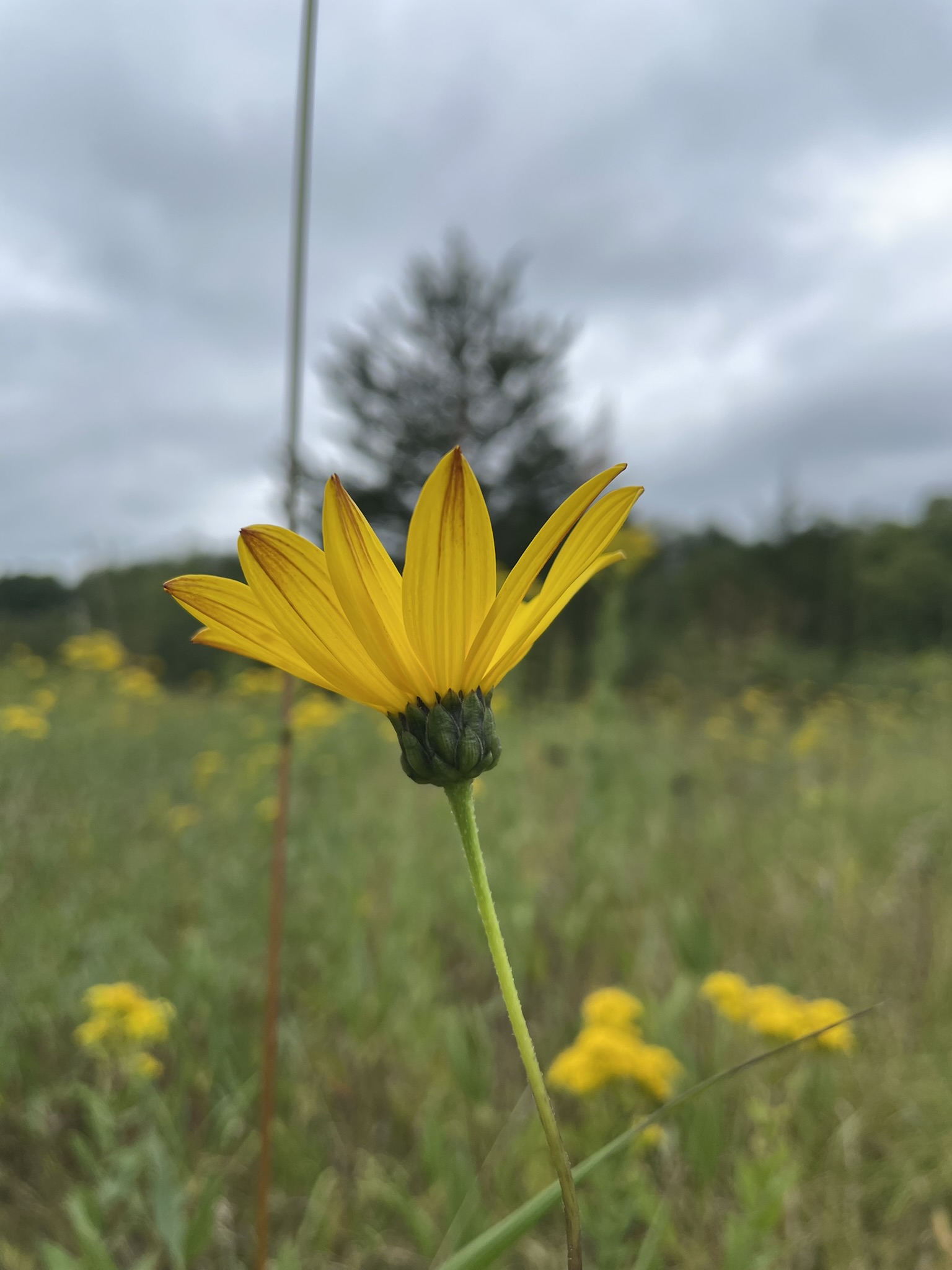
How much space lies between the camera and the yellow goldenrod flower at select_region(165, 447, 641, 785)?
0.39 meters

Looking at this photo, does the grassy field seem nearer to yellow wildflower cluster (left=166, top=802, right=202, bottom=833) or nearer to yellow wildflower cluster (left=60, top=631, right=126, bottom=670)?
yellow wildflower cluster (left=166, top=802, right=202, bottom=833)

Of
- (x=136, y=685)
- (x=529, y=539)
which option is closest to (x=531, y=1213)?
(x=136, y=685)

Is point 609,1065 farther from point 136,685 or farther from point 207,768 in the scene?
point 136,685

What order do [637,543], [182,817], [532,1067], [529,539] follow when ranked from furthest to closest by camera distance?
[529,539] < [637,543] < [182,817] < [532,1067]

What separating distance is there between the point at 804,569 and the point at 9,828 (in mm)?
14866

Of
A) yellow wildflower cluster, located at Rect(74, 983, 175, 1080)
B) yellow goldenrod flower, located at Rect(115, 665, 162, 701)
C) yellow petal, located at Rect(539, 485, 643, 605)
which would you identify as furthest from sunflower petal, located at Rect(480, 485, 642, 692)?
yellow goldenrod flower, located at Rect(115, 665, 162, 701)

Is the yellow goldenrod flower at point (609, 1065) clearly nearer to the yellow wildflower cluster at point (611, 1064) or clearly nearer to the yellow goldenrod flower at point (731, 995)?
the yellow wildflower cluster at point (611, 1064)

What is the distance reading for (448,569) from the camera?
0.40 metres

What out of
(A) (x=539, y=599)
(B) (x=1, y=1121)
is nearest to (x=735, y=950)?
(B) (x=1, y=1121)

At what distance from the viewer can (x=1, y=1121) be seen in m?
1.43

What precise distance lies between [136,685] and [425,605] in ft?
13.4

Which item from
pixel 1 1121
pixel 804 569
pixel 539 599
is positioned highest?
pixel 804 569

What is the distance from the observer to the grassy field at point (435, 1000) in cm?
120

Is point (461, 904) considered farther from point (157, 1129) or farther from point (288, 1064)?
point (157, 1129)
